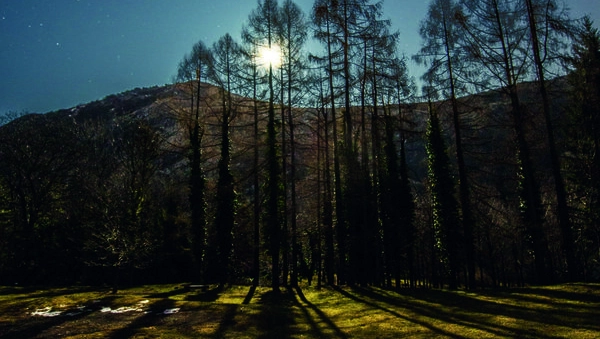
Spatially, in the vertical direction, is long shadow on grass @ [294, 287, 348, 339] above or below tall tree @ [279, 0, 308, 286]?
below

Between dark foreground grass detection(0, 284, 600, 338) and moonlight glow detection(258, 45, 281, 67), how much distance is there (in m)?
13.6

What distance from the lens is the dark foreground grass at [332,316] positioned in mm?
9626

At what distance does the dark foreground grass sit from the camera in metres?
9.63

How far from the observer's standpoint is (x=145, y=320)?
1326 cm

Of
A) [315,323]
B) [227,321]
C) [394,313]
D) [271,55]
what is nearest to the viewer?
[315,323]

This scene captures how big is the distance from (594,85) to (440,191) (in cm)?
1188

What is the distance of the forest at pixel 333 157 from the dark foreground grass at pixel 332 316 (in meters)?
4.88

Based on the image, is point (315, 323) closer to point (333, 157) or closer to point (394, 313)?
point (394, 313)

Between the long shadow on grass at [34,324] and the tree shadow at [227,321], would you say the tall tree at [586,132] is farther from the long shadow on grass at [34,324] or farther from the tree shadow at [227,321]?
the long shadow on grass at [34,324]

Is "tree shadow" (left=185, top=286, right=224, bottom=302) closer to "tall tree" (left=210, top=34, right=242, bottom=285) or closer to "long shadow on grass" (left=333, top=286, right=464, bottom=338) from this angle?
"tall tree" (left=210, top=34, right=242, bottom=285)

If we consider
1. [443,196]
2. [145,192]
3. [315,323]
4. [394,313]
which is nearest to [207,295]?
[315,323]

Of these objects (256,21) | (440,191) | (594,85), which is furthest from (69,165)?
(594,85)

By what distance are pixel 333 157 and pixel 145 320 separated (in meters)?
19.1

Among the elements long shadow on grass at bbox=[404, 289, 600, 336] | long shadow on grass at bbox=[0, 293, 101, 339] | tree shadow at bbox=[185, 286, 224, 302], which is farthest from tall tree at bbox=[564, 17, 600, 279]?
long shadow on grass at bbox=[0, 293, 101, 339]
